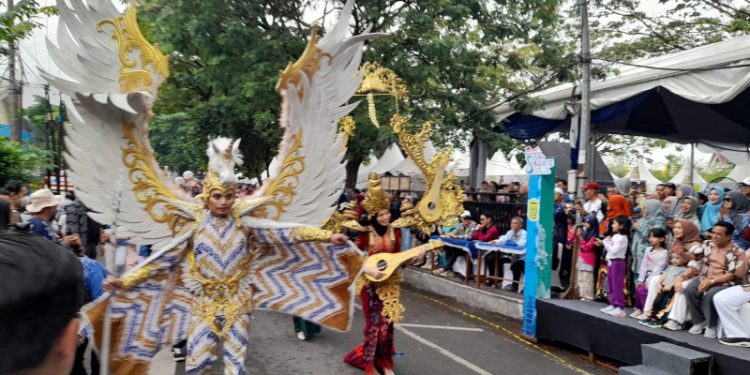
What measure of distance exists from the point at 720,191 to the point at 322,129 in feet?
18.0

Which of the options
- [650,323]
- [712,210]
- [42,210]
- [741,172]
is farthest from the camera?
[741,172]

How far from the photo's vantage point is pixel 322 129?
453 centimetres

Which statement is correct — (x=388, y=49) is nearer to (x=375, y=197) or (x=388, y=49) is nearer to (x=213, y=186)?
(x=375, y=197)

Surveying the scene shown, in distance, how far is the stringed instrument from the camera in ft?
16.4

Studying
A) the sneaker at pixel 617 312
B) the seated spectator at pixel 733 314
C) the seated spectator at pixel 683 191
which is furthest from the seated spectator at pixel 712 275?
the seated spectator at pixel 683 191

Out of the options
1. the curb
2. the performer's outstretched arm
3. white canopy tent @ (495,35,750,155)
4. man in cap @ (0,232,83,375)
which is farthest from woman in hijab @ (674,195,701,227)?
man in cap @ (0,232,83,375)

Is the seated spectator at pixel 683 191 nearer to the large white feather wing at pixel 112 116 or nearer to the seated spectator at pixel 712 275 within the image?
the seated spectator at pixel 712 275

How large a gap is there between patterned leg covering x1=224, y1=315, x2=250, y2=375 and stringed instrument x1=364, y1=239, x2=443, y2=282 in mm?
1433

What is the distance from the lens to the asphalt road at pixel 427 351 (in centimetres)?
559

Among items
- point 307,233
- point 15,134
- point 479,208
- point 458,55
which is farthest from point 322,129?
point 15,134

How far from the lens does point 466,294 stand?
28.5 feet

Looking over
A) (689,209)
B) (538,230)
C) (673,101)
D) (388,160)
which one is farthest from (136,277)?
(388,160)

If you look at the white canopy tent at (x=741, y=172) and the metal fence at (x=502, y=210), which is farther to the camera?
the white canopy tent at (x=741, y=172)

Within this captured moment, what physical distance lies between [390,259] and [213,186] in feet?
6.16
